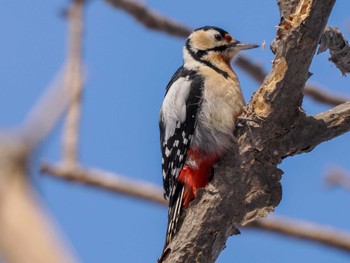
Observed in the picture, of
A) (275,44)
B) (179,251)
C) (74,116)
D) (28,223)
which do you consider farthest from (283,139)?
(28,223)

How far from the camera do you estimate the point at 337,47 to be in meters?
3.49

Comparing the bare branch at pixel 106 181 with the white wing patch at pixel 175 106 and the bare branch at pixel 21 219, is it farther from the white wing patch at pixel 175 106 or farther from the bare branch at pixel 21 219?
the bare branch at pixel 21 219

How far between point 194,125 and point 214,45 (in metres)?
0.82

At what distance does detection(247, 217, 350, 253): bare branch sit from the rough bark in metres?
1.96

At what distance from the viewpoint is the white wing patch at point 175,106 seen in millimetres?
3725

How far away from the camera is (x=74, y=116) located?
12.0 feet

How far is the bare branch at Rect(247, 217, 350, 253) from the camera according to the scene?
490 centimetres

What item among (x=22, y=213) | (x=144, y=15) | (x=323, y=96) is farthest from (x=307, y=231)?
(x=22, y=213)

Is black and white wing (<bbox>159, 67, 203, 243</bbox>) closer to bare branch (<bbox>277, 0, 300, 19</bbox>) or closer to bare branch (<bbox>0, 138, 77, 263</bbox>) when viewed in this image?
bare branch (<bbox>277, 0, 300, 19</bbox>)

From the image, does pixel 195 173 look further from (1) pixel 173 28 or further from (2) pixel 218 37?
(1) pixel 173 28

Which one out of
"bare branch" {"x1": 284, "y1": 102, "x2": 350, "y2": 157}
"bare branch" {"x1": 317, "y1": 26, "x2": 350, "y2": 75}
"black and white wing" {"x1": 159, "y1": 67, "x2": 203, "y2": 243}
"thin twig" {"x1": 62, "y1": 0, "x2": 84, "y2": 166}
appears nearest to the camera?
"bare branch" {"x1": 284, "y1": 102, "x2": 350, "y2": 157}

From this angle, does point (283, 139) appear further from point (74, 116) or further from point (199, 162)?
point (74, 116)

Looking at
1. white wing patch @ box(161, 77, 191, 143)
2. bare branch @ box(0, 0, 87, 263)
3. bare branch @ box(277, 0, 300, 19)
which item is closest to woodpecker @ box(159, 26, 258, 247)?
white wing patch @ box(161, 77, 191, 143)

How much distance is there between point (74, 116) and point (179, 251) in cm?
113
